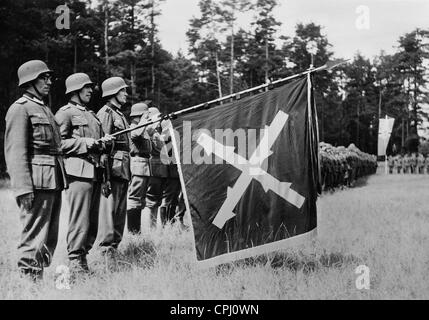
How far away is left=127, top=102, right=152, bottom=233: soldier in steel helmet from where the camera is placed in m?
7.21

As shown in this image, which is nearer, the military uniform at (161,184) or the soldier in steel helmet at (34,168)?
the soldier in steel helmet at (34,168)

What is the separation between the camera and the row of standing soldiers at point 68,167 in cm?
435

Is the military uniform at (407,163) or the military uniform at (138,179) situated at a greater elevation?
the military uniform at (138,179)

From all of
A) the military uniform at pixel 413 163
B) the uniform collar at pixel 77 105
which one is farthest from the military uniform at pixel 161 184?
the military uniform at pixel 413 163

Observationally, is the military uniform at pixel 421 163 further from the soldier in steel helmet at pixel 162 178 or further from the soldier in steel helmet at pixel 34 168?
the soldier in steel helmet at pixel 34 168

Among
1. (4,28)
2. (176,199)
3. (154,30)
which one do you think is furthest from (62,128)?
(154,30)

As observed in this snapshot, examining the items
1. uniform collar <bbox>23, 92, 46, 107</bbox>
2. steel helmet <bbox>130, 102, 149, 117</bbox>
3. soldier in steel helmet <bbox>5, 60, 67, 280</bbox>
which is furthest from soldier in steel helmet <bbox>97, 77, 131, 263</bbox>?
steel helmet <bbox>130, 102, 149, 117</bbox>

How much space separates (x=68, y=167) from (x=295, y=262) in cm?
255

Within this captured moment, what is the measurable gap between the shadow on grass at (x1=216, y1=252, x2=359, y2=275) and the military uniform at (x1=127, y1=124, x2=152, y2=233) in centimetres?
244

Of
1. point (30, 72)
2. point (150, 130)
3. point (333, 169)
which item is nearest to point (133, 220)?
point (150, 130)

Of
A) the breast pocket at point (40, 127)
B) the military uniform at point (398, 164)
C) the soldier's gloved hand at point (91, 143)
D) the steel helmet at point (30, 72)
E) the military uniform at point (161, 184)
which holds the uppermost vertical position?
the steel helmet at point (30, 72)

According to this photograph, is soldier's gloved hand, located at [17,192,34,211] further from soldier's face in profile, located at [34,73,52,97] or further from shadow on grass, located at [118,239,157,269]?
shadow on grass, located at [118,239,157,269]

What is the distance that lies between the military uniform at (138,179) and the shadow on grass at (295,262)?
8.01ft

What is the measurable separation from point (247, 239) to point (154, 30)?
29401 mm
